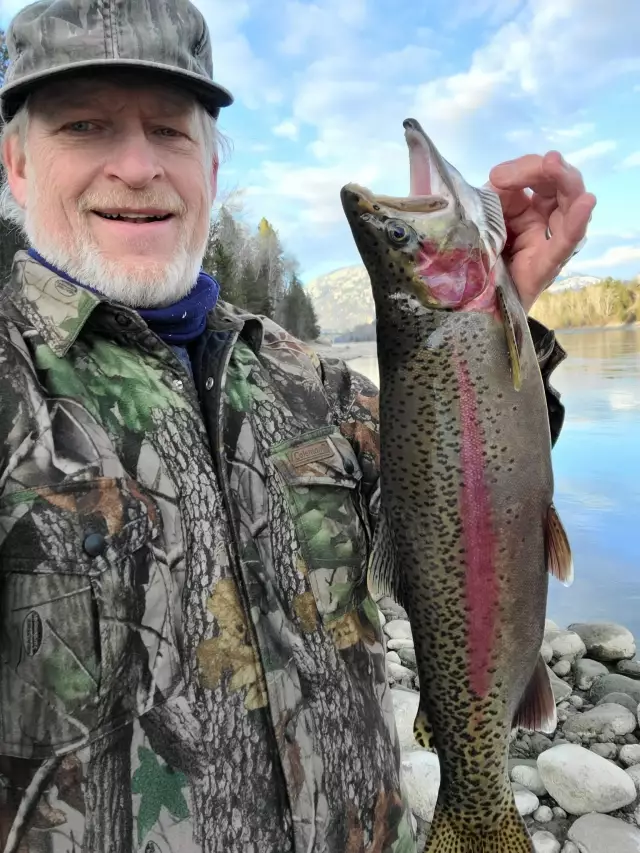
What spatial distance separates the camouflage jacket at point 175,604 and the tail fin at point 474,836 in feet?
0.50

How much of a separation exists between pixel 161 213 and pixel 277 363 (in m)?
0.61

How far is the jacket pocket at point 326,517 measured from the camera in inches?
78.5

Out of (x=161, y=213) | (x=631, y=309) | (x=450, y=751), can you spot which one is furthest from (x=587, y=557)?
(x=631, y=309)

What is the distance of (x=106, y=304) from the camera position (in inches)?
74.3

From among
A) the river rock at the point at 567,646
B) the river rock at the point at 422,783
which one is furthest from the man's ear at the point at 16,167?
the river rock at the point at 567,646

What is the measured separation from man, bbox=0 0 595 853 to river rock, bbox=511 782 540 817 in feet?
7.29

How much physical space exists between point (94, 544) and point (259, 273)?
4340 centimetres

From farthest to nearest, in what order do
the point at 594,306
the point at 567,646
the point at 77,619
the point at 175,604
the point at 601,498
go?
the point at 594,306
the point at 601,498
the point at 567,646
the point at 175,604
the point at 77,619

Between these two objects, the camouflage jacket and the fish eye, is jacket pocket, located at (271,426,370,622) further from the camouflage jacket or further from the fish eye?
the fish eye

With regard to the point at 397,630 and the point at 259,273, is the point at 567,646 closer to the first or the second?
the point at 397,630

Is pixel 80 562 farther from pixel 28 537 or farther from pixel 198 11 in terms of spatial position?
pixel 198 11

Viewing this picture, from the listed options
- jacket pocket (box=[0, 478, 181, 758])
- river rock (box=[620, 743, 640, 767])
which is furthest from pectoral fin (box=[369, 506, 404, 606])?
river rock (box=[620, 743, 640, 767])

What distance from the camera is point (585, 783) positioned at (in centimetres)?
400

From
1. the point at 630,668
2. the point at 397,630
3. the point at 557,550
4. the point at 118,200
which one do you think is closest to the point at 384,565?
the point at 557,550
